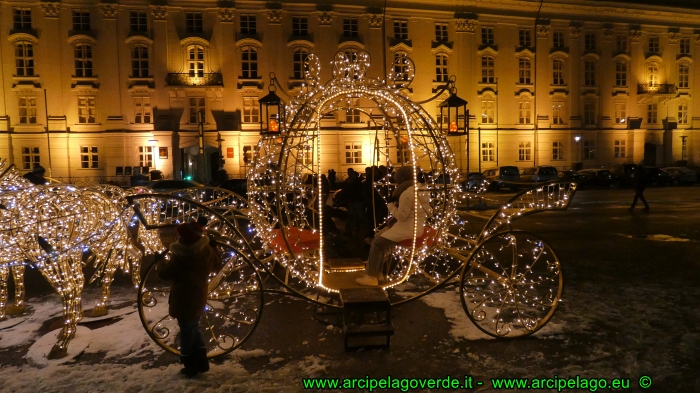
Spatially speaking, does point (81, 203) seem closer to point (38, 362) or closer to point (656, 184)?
point (38, 362)

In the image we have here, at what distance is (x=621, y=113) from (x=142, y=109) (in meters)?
36.5

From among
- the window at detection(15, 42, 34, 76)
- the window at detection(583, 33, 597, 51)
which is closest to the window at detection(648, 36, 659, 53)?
the window at detection(583, 33, 597, 51)

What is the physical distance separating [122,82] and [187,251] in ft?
103

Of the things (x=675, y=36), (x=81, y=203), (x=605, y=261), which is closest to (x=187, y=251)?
(x=81, y=203)

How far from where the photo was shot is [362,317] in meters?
5.48

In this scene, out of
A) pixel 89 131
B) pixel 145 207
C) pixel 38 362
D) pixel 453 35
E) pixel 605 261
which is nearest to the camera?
pixel 38 362

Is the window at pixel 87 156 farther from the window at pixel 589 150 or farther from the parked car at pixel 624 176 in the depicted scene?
the window at pixel 589 150

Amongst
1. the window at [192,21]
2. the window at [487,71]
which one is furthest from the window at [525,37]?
the window at [192,21]

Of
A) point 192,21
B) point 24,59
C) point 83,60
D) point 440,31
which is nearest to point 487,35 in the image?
point 440,31

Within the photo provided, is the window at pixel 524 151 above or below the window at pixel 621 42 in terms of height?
below

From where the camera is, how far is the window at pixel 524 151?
38.1m

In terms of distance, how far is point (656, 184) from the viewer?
105 feet

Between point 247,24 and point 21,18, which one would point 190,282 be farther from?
point 21,18

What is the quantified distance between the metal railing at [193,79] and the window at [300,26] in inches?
240
